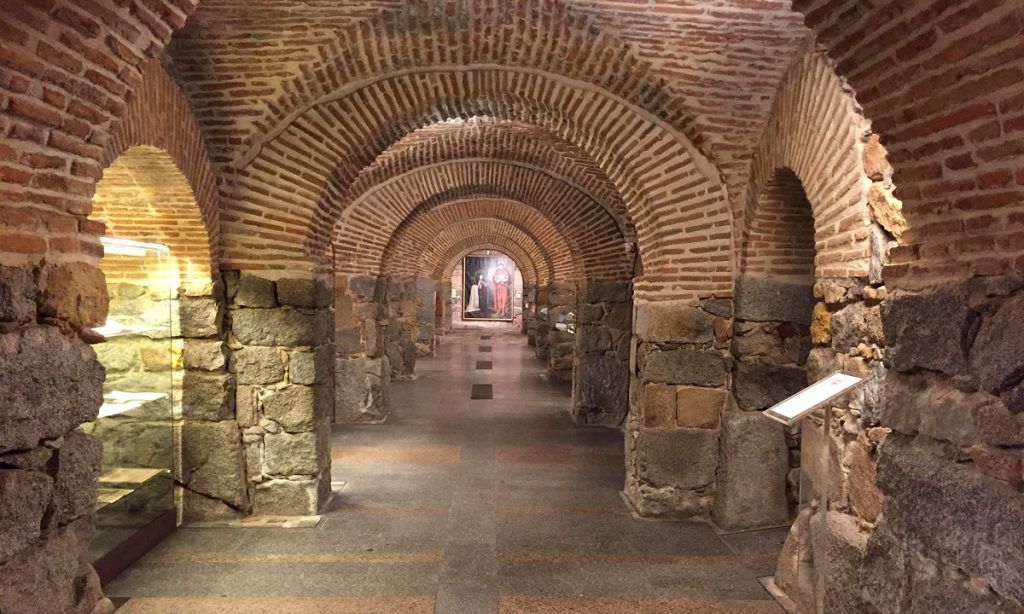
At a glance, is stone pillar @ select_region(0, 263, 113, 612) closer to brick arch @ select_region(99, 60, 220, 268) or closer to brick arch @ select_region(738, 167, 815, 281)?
brick arch @ select_region(99, 60, 220, 268)

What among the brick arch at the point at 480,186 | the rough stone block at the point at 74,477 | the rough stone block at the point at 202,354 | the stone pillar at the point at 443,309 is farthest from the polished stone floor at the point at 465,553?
the stone pillar at the point at 443,309

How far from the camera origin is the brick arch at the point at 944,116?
1.82 meters

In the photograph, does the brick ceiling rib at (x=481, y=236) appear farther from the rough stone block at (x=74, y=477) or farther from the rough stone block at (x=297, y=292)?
the rough stone block at (x=74, y=477)

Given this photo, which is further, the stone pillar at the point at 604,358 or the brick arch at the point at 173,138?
the stone pillar at the point at 604,358

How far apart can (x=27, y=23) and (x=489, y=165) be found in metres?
6.49

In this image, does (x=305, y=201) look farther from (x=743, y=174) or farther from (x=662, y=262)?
(x=743, y=174)

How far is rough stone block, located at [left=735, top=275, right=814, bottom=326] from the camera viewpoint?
14.8ft

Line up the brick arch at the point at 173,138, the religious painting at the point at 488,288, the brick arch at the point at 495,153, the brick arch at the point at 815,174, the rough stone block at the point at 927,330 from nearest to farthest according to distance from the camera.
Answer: the rough stone block at the point at 927,330, the brick arch at the point at 815,174, the brick arch at the point at 173,138, the brick arch at the point at 495,153, the religious painting at the point at 488,288

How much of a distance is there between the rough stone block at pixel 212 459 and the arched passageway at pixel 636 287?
17 millimetres

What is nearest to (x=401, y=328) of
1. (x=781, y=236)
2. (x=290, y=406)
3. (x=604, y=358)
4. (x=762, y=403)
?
(x=604, y=358)

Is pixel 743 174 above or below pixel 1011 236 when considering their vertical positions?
above

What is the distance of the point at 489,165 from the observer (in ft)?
27.1

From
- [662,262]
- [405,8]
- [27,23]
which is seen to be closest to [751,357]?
[662,262]

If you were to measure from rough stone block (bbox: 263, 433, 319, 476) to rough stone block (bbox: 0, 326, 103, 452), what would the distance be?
241cm
